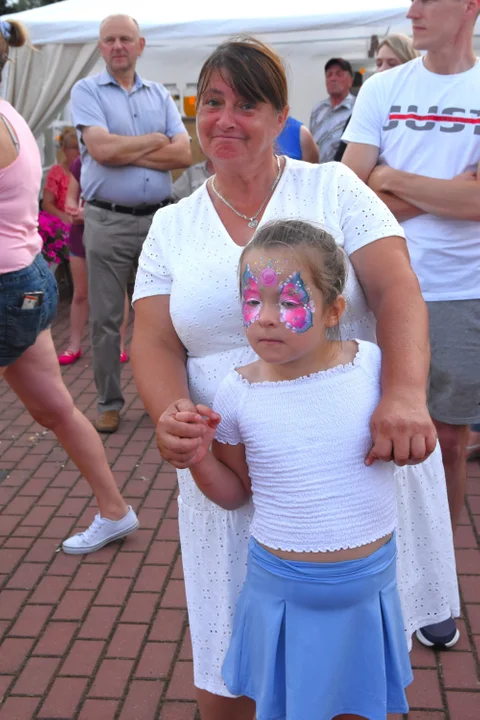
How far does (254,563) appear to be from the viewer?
5.99ft

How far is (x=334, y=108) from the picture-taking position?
7430 millimetres

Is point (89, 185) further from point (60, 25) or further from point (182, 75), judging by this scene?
point (182, 75)

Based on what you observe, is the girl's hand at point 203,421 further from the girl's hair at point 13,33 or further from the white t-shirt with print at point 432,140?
the girl's hair at point 13,33

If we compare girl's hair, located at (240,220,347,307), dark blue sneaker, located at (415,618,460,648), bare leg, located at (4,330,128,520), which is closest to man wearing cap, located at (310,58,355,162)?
bare leg, located at (4,330,128,520)

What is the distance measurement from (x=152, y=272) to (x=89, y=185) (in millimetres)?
3259

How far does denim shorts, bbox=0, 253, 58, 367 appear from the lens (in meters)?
3.02

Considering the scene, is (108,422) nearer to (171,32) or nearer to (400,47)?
(400,47)

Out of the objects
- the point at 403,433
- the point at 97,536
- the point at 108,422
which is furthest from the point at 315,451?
the point at 108,422

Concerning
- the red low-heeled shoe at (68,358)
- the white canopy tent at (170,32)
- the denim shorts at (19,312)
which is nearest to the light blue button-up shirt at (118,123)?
the red low-heeled shoe at (68,358)

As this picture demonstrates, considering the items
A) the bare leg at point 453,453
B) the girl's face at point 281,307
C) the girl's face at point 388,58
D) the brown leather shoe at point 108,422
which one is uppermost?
the girl's face at point 281,307

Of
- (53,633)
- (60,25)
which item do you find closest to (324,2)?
(60,25)

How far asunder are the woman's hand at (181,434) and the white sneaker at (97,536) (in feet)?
6.86

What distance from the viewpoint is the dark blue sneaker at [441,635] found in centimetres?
286

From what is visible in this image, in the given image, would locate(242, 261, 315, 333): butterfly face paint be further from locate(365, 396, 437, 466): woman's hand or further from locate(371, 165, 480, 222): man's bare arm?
locate(371, 165, 480, 222): man's bare arm
